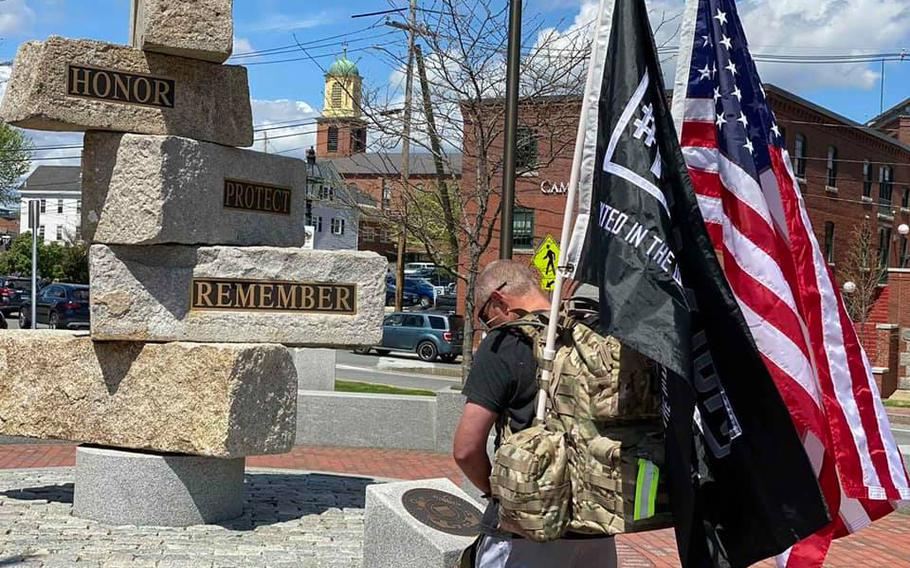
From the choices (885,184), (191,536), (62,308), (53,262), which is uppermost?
(885,184)

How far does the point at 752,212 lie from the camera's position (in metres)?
4.35

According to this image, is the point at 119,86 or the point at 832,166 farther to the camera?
the point at 832,166

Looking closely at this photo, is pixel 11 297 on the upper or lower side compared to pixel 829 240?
lower

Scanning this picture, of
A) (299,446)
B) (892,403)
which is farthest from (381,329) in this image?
(892,403)

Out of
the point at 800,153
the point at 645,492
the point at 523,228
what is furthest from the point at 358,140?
the point at 800,153

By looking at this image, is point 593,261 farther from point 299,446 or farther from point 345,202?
point 345,202

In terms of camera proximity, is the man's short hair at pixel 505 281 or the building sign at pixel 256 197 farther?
the building sign at pixel 256 197

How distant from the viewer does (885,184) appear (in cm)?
4756

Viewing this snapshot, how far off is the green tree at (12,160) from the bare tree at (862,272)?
36.5 m

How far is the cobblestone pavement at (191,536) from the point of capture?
21.0 ft

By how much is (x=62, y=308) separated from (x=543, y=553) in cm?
3248

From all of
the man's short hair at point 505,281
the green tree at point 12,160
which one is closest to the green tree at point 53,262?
the green tree at point 12,160

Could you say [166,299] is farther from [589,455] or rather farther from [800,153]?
[800,153]

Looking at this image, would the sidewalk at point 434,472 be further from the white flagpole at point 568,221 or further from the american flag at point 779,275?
the white flagpole at point 568,221
